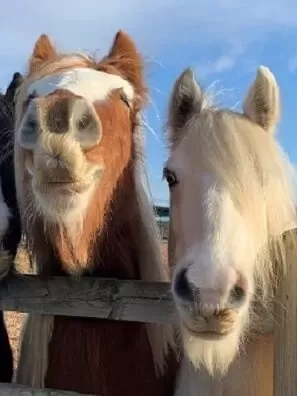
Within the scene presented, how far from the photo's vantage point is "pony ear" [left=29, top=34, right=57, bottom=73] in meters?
3.68

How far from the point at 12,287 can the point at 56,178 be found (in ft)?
2.33

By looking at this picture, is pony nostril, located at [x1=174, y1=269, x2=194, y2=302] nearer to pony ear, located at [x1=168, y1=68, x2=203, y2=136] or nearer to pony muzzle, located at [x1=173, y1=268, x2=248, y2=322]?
pony muzzle, located at [x1=173, y1=268, x2=248, y2=322]

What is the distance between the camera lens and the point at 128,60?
3.76 m

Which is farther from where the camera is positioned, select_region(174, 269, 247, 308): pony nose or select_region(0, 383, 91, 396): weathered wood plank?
select_region(0, 383, 91, 396): weathered wood plank

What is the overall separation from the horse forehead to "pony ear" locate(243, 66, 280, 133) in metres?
0.79

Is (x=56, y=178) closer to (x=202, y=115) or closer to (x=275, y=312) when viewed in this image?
(x=202, y=115)

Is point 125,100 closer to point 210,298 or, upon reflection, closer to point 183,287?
point 183,287

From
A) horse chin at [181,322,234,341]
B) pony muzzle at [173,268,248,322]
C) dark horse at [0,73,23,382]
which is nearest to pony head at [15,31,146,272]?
dark horse at [0,73,23,382]

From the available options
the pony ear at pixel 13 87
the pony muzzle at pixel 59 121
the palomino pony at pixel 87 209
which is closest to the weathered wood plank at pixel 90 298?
the palomino pony at pixel 87 209

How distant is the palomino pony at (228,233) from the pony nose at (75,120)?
0.39m

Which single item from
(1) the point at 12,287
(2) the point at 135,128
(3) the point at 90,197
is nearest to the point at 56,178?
(3) the point at 90,197

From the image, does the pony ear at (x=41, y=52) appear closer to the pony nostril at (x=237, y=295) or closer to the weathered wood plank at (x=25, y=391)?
the weathered wood plank at (x=25, y=391)

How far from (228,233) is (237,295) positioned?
250 mm

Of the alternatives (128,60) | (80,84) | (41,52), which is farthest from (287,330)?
(41,52)
